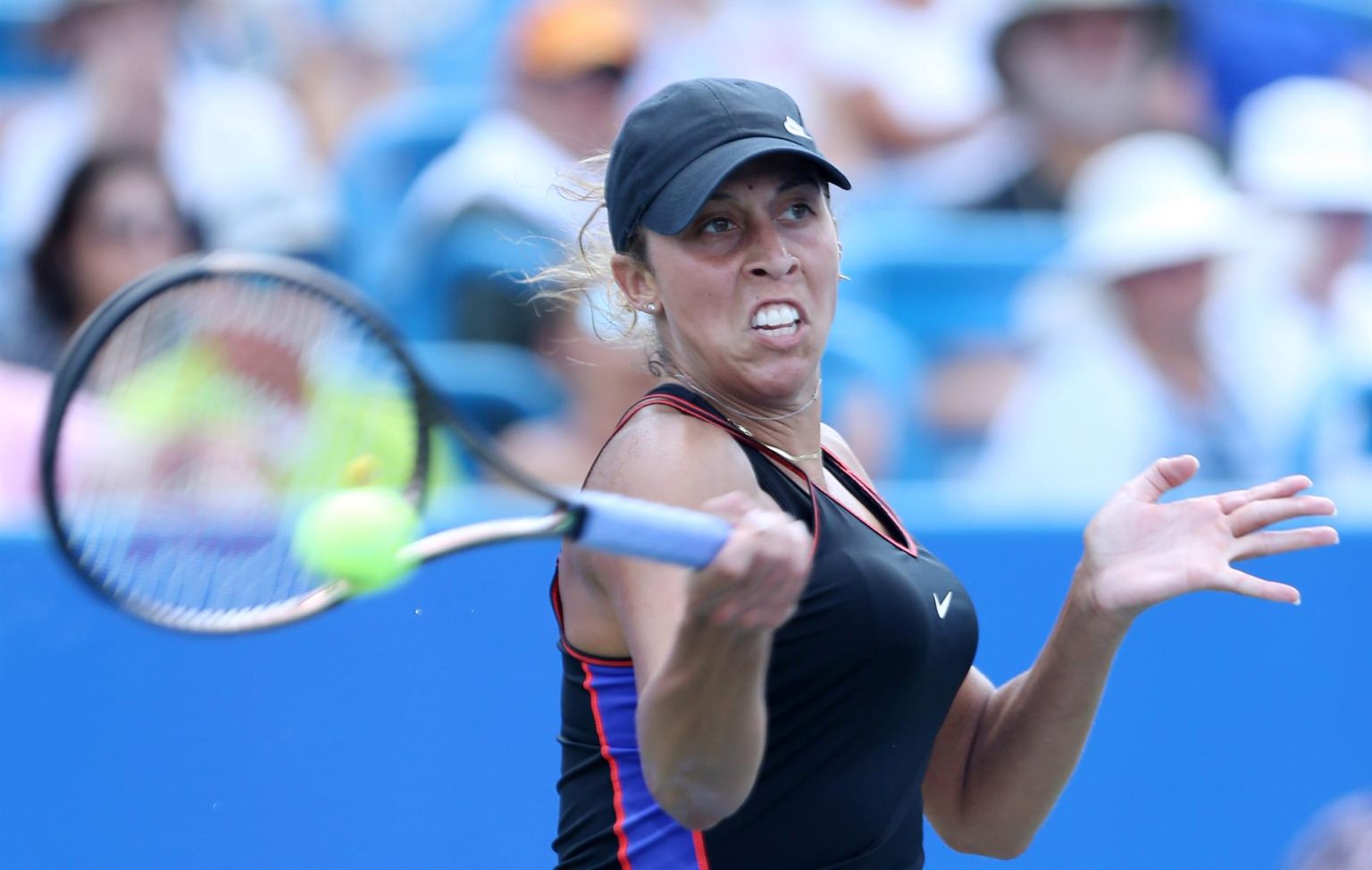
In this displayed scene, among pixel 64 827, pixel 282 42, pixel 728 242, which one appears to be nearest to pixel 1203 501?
pixel 728 242

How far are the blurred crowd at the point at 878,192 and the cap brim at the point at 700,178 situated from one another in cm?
224

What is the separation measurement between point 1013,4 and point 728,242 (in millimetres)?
4643

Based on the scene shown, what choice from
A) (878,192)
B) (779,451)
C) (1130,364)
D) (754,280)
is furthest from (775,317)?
(878,192)

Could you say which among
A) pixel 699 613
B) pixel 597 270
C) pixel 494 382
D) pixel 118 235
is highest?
pixel 118 235

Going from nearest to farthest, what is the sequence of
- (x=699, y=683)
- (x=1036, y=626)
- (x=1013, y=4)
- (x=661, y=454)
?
(x=699, y=683)
(x=661, y=454)
(x=1036, y=626)
(x=1013, y=4)

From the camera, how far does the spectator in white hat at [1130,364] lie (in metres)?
5.28

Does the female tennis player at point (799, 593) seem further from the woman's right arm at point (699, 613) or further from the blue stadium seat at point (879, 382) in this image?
the blue stadium seat at point (879, 382)

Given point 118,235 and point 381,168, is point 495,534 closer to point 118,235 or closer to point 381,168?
point 118,235

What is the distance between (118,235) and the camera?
16.2 ft

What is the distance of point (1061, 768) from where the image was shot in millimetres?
2289

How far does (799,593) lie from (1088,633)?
0.60 meters

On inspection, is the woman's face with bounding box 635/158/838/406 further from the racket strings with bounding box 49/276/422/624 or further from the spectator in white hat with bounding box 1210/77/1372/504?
the spectator in white hat with bounding box 1210/77/1372/504

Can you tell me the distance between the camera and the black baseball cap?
75.4 inches

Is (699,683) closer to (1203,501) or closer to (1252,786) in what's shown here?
(1203,501)
